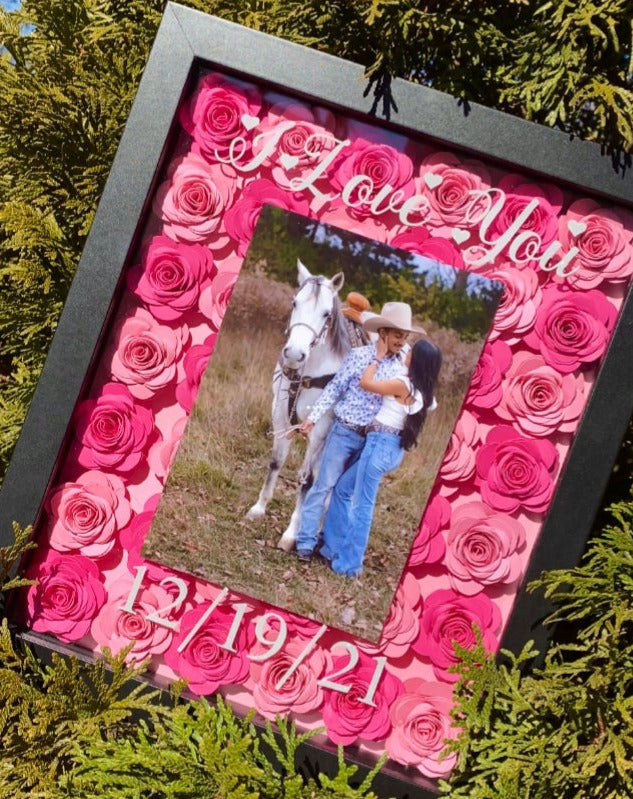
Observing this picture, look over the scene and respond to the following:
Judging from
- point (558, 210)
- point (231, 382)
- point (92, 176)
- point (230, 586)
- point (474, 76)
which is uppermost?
point (474, 76)

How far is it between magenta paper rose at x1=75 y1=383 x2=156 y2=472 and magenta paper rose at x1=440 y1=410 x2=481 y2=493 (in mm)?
417

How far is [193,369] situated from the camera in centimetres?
98

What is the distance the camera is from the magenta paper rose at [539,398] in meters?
0.98

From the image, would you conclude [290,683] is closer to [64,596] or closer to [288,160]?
[64,596]

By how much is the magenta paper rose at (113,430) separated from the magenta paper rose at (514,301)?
0.50m

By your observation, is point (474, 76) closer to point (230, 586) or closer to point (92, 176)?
point (92, 176)

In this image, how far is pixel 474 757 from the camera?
990mm

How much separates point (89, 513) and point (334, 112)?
0.65m

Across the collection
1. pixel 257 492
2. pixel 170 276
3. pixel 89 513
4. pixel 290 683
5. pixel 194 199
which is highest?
pixel 194 199

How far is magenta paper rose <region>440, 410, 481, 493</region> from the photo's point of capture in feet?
3.23

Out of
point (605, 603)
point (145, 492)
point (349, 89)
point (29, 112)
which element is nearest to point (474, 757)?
point (605, 603)

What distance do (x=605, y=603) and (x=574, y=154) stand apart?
62cm

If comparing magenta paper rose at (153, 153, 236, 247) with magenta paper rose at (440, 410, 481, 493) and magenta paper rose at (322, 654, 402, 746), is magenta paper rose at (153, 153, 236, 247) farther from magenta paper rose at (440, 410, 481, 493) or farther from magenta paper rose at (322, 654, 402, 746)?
magenta paper rose at (322, 654, 402, 746)

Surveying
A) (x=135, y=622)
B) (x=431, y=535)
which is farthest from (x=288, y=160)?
(x=135, y=622)
